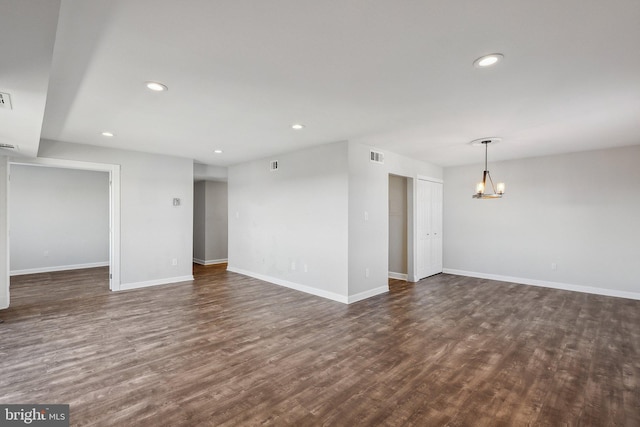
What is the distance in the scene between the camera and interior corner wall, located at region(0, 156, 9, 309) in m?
4.38

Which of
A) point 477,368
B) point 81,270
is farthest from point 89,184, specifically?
point 477,368

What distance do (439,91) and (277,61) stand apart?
153 centimetres

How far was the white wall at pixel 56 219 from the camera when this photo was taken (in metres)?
6.82

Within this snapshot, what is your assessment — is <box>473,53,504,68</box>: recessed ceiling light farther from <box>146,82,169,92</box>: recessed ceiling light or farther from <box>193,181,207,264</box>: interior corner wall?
<box>193,181,207,264</box>: interior corner wall

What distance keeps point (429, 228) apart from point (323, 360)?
15.4 ft

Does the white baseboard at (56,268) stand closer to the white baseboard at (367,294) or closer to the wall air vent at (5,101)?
the wall air vent at (5,101)

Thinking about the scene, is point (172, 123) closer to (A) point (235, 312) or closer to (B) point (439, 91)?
(A) point (235, 312)

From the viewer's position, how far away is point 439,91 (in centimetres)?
281

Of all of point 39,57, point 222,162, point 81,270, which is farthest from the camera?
point 81,270

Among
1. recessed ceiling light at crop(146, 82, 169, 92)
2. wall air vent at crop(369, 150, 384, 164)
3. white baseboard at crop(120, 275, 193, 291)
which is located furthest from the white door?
recessed ceiling light at crop(146, 82, 169, 92)

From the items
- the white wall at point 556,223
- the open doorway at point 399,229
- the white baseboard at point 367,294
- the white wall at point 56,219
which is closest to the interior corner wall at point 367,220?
the white baseboard at point 367,294

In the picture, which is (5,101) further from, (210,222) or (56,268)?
(56,268)

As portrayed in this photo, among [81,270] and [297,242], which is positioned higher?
[297,242]

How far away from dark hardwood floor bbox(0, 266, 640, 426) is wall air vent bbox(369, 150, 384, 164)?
236 cm
